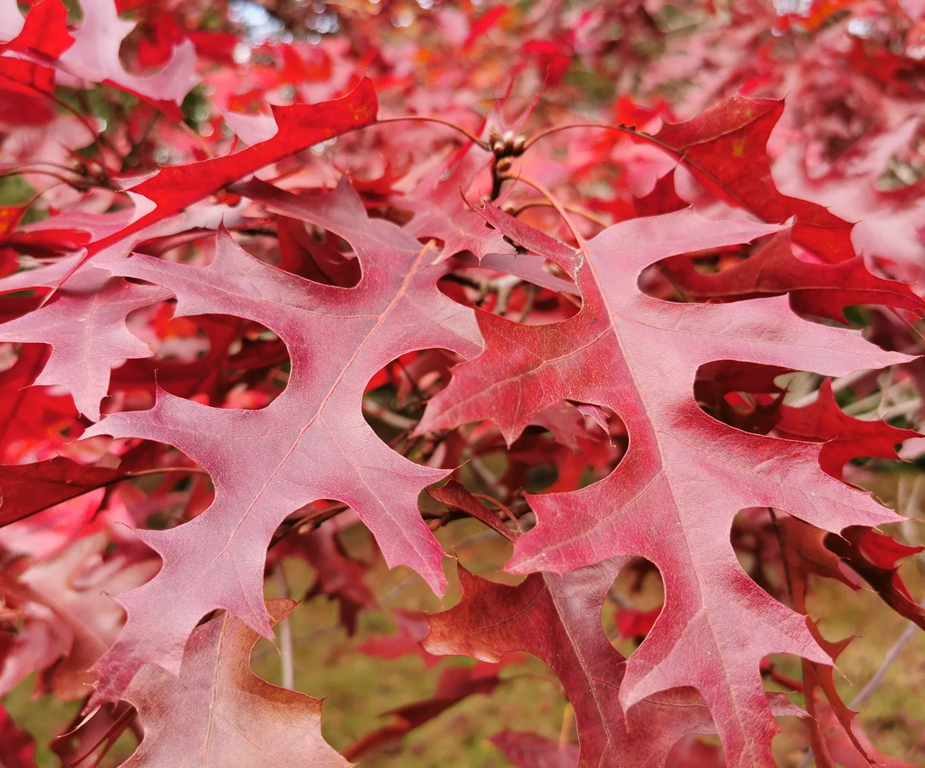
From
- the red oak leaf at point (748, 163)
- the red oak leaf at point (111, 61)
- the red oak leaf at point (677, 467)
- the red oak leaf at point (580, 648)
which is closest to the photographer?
the red oak leaf at point (677, 467)

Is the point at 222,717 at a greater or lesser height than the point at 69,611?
greater

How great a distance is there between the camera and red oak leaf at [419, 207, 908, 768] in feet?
1.69

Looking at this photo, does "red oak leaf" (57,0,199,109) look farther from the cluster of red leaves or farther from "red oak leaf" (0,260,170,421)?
"red oak leaf" (0,260,170,421)

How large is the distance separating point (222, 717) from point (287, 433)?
0.84 ft

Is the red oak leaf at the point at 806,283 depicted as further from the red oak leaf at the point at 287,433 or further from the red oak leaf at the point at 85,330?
the red oak leaf at the point at 85,330

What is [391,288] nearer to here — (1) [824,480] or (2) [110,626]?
(1) [824,480]

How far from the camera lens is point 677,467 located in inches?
23.3

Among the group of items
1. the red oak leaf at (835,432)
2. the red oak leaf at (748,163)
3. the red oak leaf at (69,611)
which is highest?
the red oak leaf at (748,163)

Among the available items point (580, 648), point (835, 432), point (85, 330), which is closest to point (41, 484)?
point (85, 330)

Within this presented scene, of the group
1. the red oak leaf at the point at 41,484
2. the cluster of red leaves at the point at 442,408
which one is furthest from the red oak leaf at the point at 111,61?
the red oak leaf at the point at 41,484

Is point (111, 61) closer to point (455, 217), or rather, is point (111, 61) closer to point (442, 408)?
point (455, 217)

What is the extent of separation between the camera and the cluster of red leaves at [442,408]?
547 mm

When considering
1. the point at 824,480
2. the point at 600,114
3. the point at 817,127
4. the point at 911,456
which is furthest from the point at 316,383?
the point at 600,114

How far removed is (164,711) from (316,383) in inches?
12.5
